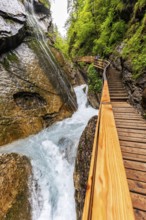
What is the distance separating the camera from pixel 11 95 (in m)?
8.66

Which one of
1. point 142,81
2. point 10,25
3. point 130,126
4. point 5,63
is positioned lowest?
point 130,126

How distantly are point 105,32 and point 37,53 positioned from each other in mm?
9773

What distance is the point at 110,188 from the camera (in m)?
1.23

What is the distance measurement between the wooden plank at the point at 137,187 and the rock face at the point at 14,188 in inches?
157

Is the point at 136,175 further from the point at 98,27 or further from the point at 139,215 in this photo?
the point at 98,27

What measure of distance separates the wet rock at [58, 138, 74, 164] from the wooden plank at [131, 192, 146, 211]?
4924 mm

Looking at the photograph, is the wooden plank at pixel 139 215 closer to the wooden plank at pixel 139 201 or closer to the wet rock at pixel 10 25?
the wooden plank at pixel 139 201

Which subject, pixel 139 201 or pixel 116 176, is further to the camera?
pixel 139 201

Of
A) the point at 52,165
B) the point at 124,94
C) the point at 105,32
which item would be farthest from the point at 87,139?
the point at 105,32

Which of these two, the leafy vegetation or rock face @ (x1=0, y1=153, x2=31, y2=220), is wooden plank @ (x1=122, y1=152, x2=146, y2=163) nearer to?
rock face @ (x1=0, y1=153, x2=31, y2=220)

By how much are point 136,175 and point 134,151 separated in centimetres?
74

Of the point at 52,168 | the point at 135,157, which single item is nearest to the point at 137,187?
the point at 135,157

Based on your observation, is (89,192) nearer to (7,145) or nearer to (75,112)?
(7,145)

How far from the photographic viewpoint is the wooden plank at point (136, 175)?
2.51m
